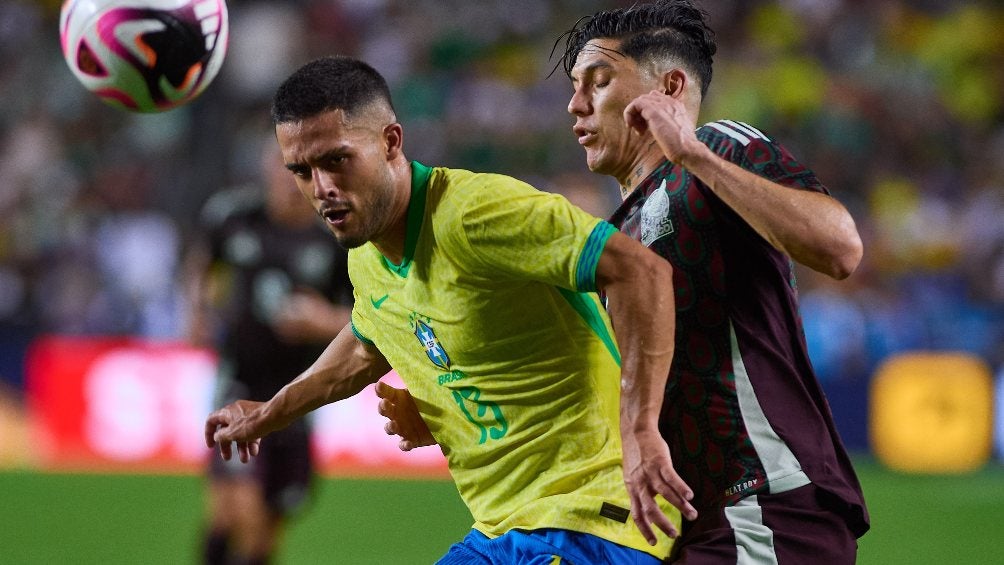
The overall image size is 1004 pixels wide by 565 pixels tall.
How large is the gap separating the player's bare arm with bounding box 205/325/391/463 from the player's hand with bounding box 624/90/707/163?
1.04 metres

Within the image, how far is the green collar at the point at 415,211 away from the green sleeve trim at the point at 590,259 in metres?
0.52

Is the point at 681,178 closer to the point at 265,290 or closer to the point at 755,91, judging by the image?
the point at 265,290

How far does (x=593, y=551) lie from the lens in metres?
3.11

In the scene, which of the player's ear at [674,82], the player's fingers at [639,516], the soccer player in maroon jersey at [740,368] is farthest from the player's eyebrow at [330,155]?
the player's fingers at [639,516]

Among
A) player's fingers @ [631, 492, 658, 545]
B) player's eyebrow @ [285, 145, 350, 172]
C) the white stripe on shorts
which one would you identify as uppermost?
player's eyebrow @ [285, 145, 350, 172]

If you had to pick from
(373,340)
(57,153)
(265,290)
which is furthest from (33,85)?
(373,340)

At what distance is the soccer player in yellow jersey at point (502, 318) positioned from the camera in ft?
9.60

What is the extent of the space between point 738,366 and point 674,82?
80 centimetres

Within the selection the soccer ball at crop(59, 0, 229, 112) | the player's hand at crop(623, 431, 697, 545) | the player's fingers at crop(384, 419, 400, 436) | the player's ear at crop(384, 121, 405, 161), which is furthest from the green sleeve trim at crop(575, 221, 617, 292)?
the soccer ball at crop(59, 0, 229, 112)

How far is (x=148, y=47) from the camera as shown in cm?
420

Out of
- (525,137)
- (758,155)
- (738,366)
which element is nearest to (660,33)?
(758,155)

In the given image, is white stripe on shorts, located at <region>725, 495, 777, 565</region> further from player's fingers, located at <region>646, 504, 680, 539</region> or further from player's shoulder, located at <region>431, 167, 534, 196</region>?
player's shoulder, located at <region>431, 167, 534, 196</region>

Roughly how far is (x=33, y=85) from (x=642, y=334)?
12515 mm

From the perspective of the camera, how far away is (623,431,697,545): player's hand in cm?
274
